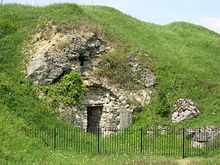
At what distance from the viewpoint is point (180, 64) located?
2556cm

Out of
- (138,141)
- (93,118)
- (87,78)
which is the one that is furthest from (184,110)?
(87,78)

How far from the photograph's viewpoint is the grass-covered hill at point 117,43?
1750 centimetres

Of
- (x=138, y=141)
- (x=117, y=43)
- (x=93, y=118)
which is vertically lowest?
(x=138, y=141)

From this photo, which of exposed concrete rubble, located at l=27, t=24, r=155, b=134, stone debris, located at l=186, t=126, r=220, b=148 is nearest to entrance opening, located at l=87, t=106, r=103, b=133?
exposed concrete rubble, located at l=27, t=24, r=155, b=134

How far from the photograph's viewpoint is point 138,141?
771 inches

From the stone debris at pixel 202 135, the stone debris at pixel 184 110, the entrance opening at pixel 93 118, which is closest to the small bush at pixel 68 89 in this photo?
the entrance opening at pixel 93 118

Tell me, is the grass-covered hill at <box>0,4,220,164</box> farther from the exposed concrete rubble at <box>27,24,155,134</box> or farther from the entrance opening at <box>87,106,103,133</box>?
the entrance opening at <box>87,106,103,133</box>

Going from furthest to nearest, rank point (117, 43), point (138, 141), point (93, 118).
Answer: point (117, 43) < point (93, 118) < point (138, 141)

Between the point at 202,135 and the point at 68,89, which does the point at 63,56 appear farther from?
the point at 202,135

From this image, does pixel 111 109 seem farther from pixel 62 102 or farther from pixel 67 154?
pixel 67 154

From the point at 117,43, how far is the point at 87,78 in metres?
4.04

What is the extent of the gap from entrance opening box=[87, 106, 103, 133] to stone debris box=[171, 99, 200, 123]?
465 cm

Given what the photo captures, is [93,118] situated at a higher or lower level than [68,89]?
lower

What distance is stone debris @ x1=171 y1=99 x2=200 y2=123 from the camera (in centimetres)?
2108
